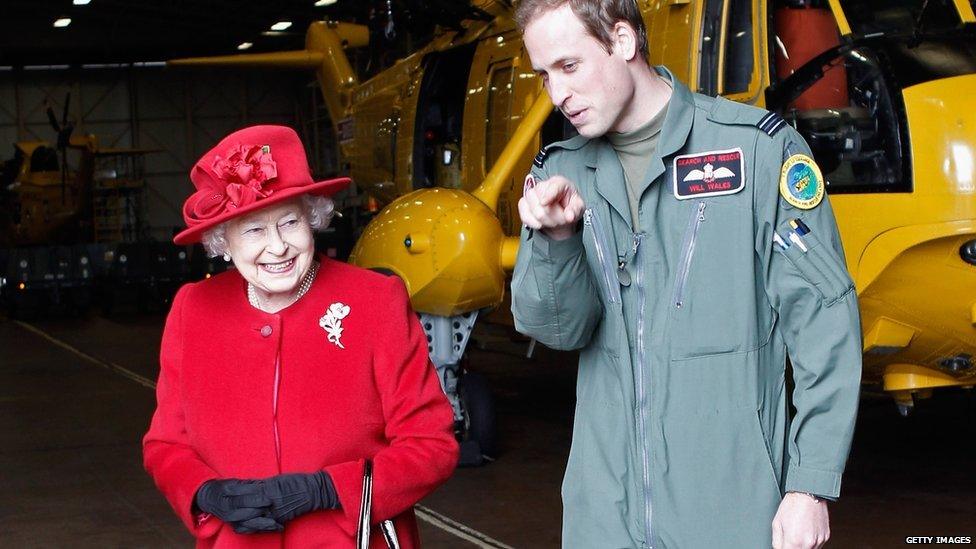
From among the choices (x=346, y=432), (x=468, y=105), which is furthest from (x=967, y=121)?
(x=468, y=105)

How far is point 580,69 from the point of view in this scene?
2.11 meters

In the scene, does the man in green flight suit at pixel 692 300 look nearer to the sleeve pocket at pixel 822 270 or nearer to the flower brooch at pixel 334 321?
the sleeve pocket at pixel 822 270

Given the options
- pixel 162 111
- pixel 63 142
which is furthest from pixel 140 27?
pixel 63 142

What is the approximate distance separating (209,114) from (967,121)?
3103 centimetres

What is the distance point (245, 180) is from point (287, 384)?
394 millimetres

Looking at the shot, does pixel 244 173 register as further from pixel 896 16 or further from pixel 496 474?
pixel 496 474

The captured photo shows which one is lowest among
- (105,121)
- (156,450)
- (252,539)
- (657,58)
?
(252,539)

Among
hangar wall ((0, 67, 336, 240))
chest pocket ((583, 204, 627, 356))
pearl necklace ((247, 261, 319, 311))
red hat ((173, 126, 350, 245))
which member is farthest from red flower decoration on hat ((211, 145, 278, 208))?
hangar wall ((0, 67, 336, 240))

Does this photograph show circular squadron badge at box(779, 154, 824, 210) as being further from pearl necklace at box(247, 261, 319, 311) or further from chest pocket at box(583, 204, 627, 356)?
pearl necklace at box(247, 261, 319, 311)

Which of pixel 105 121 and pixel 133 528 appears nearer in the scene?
pixel 133 528

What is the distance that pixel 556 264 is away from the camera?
2129 millimetres

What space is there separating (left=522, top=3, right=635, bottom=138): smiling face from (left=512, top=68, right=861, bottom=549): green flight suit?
0.11 m

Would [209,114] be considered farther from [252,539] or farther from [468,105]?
[252,539]

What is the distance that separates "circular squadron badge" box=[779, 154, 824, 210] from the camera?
6.93 ft
